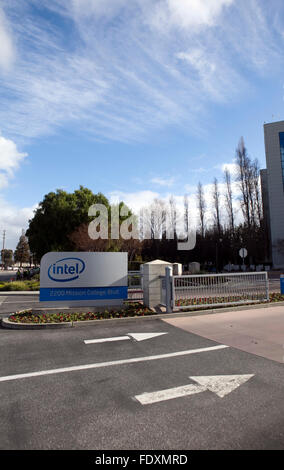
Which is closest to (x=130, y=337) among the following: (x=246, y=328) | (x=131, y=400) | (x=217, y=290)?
(x=246, y=328)

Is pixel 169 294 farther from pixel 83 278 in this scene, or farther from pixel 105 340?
pixel 105 340

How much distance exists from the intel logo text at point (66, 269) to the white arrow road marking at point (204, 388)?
672cm

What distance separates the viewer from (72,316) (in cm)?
927

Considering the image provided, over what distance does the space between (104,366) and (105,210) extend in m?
30.9

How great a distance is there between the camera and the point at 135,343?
22.1ft

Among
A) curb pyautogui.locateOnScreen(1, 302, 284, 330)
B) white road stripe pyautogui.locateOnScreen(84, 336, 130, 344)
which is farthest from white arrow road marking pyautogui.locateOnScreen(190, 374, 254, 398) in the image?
curb pyautogui.locateOnScreen(1, 302, 284, 330)

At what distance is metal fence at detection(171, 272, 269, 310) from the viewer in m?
10.1

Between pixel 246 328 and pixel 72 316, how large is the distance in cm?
519

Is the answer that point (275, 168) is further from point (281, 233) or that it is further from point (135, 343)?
point (135, 343)

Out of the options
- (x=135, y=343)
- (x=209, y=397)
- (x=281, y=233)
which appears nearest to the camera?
(x=209, y=397)

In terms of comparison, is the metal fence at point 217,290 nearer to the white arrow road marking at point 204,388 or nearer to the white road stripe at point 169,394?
the white arrow road marking at point 204,388

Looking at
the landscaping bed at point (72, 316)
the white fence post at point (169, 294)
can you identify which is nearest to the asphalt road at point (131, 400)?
the landscaping bed at point (72, 316)

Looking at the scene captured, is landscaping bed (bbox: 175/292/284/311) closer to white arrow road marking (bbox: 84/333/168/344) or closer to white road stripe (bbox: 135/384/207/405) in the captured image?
white arrow road marking (bbox: 84/333/168/344)
